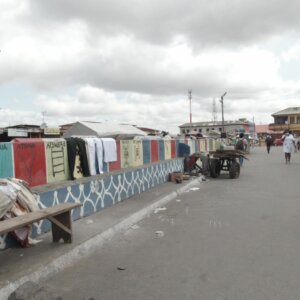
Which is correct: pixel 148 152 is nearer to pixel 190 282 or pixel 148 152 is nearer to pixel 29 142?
pixel 29 142

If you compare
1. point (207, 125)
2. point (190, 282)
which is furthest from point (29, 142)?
point (207, 125)

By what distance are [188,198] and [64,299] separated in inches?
292

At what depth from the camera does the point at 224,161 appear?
1791 cm

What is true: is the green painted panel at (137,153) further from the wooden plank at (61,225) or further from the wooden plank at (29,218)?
the wooden plank at (61,225)

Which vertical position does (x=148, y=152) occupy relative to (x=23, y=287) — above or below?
above

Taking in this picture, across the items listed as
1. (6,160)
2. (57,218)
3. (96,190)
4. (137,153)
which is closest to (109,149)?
(96,190)

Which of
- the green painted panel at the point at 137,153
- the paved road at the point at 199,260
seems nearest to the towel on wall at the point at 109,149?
the green painted panel at the point at 137,153

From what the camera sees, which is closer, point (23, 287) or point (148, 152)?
point (23, 287)

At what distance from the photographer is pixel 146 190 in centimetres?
1211

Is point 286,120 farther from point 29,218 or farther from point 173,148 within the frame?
point 29,218

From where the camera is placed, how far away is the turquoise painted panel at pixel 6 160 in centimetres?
633

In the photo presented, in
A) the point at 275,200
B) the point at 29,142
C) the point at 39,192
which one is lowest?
the point at 275,200

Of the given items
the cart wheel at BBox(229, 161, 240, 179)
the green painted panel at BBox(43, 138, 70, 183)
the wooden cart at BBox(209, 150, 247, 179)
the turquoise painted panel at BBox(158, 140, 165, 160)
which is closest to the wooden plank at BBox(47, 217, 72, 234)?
the green painted panel at BBox(43, 138, 70, 183)

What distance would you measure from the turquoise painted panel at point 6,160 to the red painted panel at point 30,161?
0.14 m
